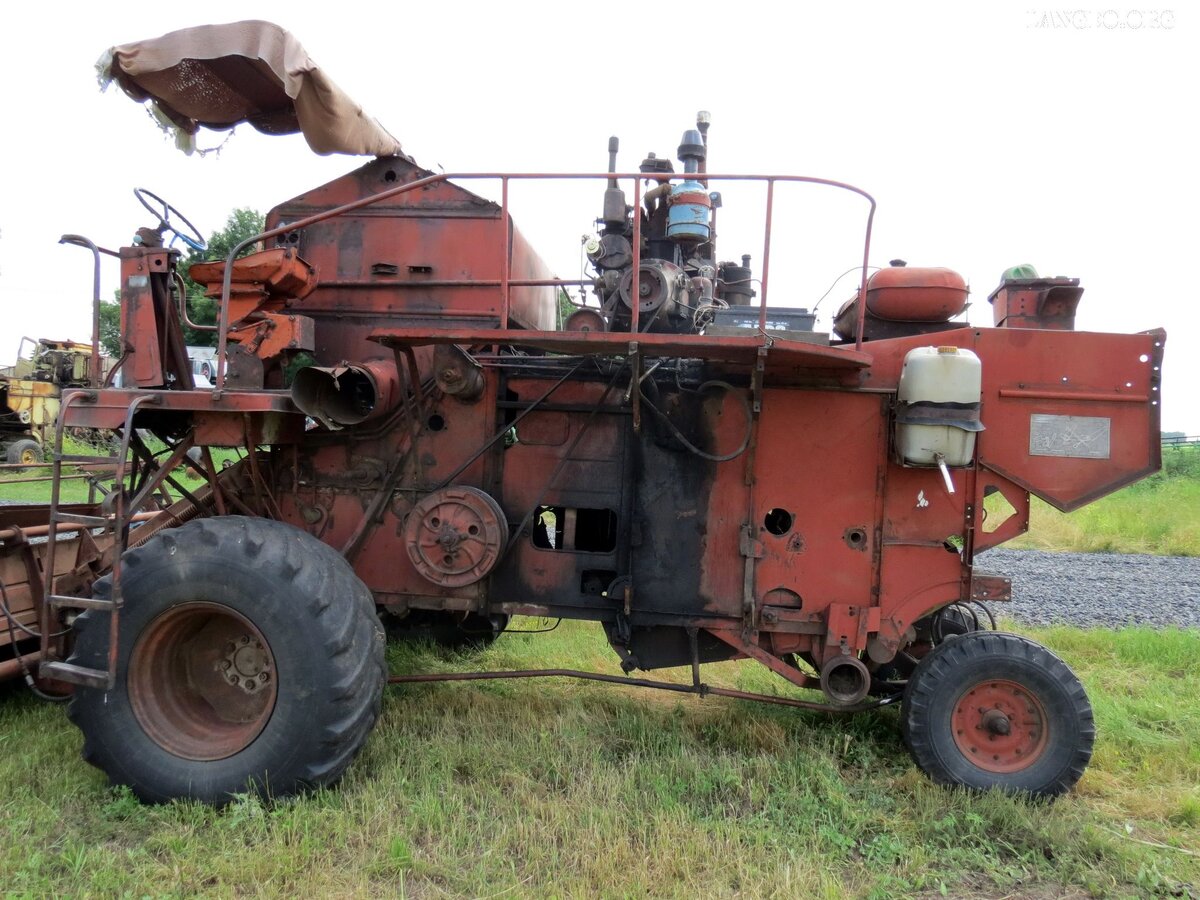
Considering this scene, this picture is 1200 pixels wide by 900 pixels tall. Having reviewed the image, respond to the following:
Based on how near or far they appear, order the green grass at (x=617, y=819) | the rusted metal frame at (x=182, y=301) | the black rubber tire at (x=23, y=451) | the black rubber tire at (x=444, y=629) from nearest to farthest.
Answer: the green grass at (x=617, y=819), the rusted metal frame at (x=182, y=301), the black rubber tire at (x=444, y=629), the black rubber tire at (x=23, y=451)

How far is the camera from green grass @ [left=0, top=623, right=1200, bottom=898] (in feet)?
11.1

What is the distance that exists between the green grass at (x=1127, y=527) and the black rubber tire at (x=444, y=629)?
11.7 meters

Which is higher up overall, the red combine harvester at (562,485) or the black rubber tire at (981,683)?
the red combine harvester at (562,485)

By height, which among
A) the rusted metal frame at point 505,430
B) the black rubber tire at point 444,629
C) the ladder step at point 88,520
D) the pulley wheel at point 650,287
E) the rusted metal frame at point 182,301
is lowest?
the black rubber tire at point 444,629

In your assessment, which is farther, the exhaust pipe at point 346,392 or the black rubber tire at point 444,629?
the black rubber tire at point 444,629

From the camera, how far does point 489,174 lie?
4305 mm

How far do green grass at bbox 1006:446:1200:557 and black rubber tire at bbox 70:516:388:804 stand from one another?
1328 centimetres

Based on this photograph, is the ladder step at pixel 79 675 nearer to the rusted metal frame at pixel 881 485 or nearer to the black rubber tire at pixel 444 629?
the black rubber tire at pixel 444 629

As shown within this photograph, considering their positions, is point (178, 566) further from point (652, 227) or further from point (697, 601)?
point (652, 227)

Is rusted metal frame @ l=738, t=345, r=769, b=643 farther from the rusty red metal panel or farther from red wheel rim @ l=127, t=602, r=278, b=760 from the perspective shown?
red wheel rim @ l=127, t=602, r=278, b=760

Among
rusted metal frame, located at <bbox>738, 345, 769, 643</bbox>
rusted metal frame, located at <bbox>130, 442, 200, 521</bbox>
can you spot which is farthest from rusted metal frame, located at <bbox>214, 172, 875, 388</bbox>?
rusted metal frame, located at <bbox>738, 345, 769, 643</bbox>

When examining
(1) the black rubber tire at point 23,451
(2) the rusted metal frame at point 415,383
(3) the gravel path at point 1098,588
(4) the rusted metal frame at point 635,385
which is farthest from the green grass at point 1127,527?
(1) the black rubber tire at point 23,451

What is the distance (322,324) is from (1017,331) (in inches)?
165

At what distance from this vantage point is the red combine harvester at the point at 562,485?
160 inches
